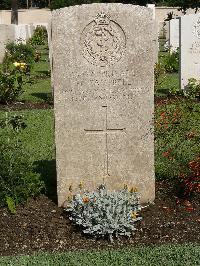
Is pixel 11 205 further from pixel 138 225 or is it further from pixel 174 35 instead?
pixel 174 35

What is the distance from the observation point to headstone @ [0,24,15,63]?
21073 mm

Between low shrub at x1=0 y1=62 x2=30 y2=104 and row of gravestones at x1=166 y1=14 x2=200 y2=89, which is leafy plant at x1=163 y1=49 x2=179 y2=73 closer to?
row of gravestones at x1=166 y1=14 x2=200 y2=89

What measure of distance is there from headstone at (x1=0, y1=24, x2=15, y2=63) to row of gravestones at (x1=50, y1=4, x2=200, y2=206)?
15.6 meters

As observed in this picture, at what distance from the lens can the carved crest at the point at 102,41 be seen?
540cm

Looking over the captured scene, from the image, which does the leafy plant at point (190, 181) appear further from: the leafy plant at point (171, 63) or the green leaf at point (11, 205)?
the leafy plant at point (171, 63)

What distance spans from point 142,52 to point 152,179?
125cm

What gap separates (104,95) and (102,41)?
501 millimetres

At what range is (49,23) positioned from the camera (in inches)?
211

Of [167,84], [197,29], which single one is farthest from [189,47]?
[167,84]

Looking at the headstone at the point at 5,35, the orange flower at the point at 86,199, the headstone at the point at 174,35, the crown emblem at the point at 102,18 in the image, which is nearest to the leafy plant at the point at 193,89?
the crown emblem at the point at 102,18

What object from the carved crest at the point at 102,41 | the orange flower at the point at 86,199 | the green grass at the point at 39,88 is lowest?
the orange flower at the point at 86,199

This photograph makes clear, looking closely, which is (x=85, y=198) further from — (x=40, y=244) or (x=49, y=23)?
(x=49, y=23)

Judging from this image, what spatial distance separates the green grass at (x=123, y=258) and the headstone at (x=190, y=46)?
314 inches

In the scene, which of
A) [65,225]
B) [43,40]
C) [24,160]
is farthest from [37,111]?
[43,40]
